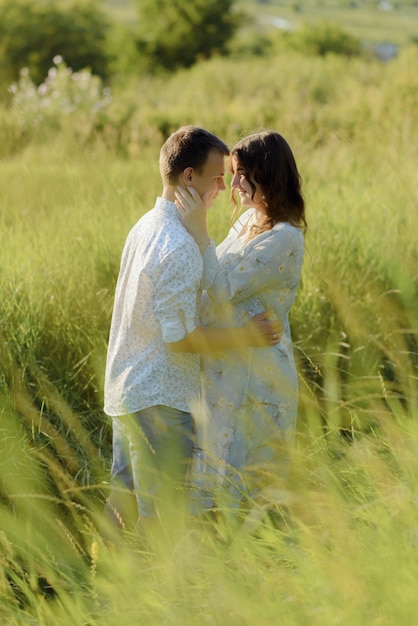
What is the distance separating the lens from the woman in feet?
10.3

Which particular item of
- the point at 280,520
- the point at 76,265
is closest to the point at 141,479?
the point at 280,520

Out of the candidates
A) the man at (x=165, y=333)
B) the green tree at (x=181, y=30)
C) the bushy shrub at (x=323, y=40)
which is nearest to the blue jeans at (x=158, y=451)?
the man at (x=165, y=333)

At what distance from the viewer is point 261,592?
2102 mm

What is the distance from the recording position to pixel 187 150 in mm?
2943

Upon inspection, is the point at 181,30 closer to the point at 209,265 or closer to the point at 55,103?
the point at 55,103

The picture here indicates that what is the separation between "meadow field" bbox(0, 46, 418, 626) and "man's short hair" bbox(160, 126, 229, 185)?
0.44 metres

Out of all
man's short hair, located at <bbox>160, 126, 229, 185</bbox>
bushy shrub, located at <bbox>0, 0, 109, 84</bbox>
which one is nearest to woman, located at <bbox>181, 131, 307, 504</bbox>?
man's short hair, located at <bbox>160, 126, 229, 185</bbox>

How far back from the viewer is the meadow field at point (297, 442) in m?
2.13

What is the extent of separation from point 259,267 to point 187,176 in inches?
16.2

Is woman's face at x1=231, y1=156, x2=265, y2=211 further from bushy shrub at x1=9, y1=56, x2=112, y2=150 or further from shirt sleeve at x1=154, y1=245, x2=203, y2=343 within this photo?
bushy shrub at x1=9, y1=56, x2=112, y2=150

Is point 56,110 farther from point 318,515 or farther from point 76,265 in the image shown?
point 318,515

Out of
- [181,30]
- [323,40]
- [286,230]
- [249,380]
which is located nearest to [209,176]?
[286,230]

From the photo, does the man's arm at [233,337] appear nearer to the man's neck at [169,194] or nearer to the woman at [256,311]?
the woman at [256,311]

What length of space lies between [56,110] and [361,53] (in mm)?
21738
